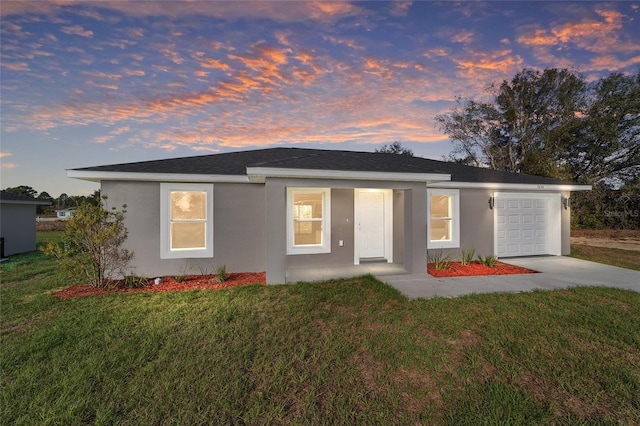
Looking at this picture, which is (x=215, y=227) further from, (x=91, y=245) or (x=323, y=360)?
(x=323, y=360)

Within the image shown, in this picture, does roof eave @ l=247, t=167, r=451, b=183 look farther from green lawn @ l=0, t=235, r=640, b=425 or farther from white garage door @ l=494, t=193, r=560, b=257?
white garage door @ l=494, t=193, r=560, b=257

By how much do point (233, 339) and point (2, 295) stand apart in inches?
237

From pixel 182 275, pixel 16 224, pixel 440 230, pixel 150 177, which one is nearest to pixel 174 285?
pixel 182 275

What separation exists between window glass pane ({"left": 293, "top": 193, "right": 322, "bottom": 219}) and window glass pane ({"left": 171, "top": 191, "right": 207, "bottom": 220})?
8.41ft

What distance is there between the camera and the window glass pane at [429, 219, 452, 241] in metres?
9.17

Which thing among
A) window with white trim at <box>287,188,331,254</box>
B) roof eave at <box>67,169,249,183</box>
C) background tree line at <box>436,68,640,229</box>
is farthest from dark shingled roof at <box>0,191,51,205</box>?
background tree line at <box>436,68,640,229</box>

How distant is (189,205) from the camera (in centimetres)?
768

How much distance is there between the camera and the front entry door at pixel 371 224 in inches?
336

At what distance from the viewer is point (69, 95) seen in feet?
30.0

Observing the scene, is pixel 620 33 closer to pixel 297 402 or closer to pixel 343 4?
pixel 343 4

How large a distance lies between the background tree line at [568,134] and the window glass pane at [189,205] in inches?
725

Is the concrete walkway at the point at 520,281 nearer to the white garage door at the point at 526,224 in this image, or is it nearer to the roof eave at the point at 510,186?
the white garage door at the point at 526,224

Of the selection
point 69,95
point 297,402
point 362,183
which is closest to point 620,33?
point 362,183

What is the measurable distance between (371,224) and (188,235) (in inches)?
→ 214
